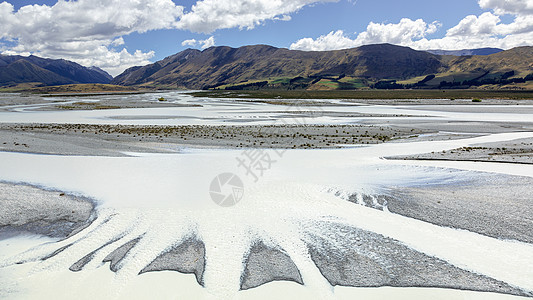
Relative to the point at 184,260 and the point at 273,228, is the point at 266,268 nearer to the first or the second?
the point at 184,260

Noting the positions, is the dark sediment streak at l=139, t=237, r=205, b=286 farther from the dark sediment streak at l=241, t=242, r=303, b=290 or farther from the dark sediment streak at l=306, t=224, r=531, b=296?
the dark sediment streak at l=306, t=224, r=531, b=296

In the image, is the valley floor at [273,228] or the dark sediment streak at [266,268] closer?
the valley floor at [273,228]

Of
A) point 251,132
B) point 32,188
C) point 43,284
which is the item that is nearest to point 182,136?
point 251,132

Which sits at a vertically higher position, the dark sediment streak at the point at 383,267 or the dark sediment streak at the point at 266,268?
the dark sediment streak at the point at 266,268

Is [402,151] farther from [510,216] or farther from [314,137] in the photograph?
[510,216]

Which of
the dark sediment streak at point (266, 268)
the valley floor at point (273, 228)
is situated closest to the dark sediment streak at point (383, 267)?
the valley floor at point (273, 228)

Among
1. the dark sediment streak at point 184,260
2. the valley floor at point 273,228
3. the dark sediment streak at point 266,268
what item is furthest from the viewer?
the dark sediment streak at point 184,260

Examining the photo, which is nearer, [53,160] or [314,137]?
[53,160]

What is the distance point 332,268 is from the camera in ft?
31.1

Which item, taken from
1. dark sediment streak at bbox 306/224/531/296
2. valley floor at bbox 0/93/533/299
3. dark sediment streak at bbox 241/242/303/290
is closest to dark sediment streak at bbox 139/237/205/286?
valley floor at bbox 0/93/533/299

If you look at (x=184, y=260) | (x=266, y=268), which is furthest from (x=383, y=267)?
(x=184, y=260)

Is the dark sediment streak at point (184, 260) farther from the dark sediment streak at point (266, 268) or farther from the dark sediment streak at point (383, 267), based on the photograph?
the dark sediment streak at point (383, 267)

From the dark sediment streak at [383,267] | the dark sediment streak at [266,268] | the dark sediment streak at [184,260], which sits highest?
the dark sediment streak at [184,260]

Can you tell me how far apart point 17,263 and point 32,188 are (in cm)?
817
